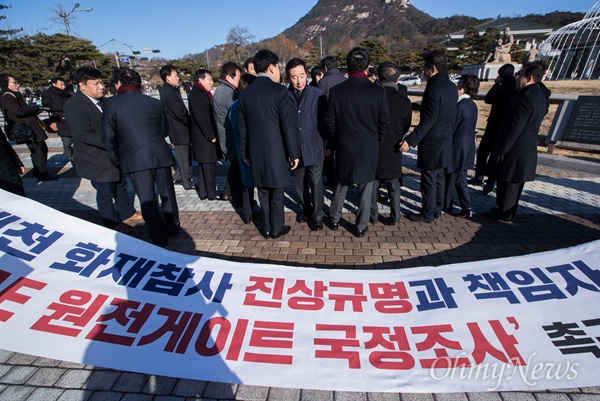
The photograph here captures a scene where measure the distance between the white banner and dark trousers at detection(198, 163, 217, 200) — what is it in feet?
8.85

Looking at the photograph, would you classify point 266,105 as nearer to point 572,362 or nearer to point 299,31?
point 572,362

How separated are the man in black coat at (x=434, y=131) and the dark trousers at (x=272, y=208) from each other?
1665 mm

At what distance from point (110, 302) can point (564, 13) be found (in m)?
114

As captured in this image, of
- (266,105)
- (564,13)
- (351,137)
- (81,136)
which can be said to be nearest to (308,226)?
(351,137)

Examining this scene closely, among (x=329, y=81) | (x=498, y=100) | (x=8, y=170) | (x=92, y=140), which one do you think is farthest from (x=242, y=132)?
(x=498, y=100)

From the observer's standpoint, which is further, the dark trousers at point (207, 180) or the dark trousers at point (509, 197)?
the dark trousers at point (207, 180)

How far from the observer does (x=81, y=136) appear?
152 inches

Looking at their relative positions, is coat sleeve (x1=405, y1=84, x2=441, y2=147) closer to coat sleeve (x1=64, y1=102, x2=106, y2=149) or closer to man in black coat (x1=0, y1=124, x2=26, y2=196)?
coat sleeve (x1=64, y1=102, x2=106, y2=149)

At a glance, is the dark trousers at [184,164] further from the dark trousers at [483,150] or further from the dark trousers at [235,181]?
the dark trousers at [483,150]

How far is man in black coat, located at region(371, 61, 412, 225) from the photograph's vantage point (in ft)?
12.7

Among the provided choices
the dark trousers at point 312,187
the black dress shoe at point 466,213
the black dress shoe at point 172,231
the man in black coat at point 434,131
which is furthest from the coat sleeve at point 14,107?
the black dress shoe at point 466,213

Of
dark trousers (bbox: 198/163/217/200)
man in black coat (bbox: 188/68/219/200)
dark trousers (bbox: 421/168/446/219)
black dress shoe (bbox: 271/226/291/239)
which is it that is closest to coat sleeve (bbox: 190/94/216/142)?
man in black coat (bbox: 188/68/219/200)

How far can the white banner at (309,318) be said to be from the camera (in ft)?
6.39

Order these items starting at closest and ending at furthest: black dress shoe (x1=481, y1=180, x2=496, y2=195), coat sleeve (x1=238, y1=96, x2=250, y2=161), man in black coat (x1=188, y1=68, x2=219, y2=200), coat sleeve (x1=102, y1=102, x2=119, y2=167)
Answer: coat sleeve (x1=102, y1=102, x2=119, y2=167) < coat sleeve (x1=238, y1=96, x2=250, y2=161) < man in black coat (x1=188, y1=68, x2=219, y2=200) < black dress shoe (x1=481, y1=180, x2=496, y2=195)
